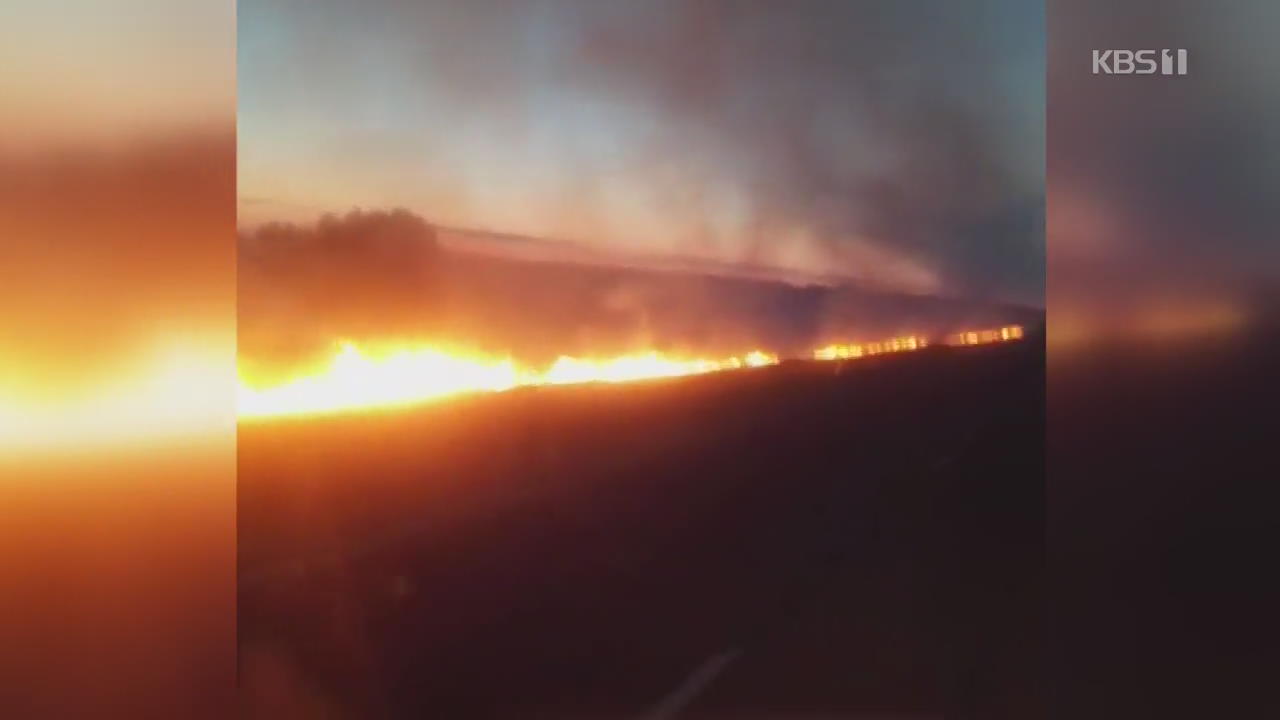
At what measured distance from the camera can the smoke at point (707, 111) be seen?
225 centimetres

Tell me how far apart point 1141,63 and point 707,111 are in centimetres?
131

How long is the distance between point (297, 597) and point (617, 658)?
3.30ft

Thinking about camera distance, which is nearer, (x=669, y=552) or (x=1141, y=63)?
(x=1141, y=63)

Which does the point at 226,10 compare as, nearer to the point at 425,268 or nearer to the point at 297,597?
the point at 425,268

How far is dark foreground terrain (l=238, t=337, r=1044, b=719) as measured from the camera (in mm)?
2273

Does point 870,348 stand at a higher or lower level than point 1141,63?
lower

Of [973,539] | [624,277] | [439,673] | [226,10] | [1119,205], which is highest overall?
[226,10]

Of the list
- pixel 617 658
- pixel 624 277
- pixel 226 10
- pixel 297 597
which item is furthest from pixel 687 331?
pixel 226 10

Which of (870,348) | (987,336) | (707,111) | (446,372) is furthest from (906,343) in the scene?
(446,372)

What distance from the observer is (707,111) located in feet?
7.41

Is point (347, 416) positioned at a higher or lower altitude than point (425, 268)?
lower

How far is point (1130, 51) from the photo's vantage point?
7.27ft

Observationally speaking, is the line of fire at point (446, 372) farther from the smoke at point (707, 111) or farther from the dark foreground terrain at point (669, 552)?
the smoke at point (707, 111)

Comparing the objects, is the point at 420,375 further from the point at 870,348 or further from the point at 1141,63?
the point at 1141,63
